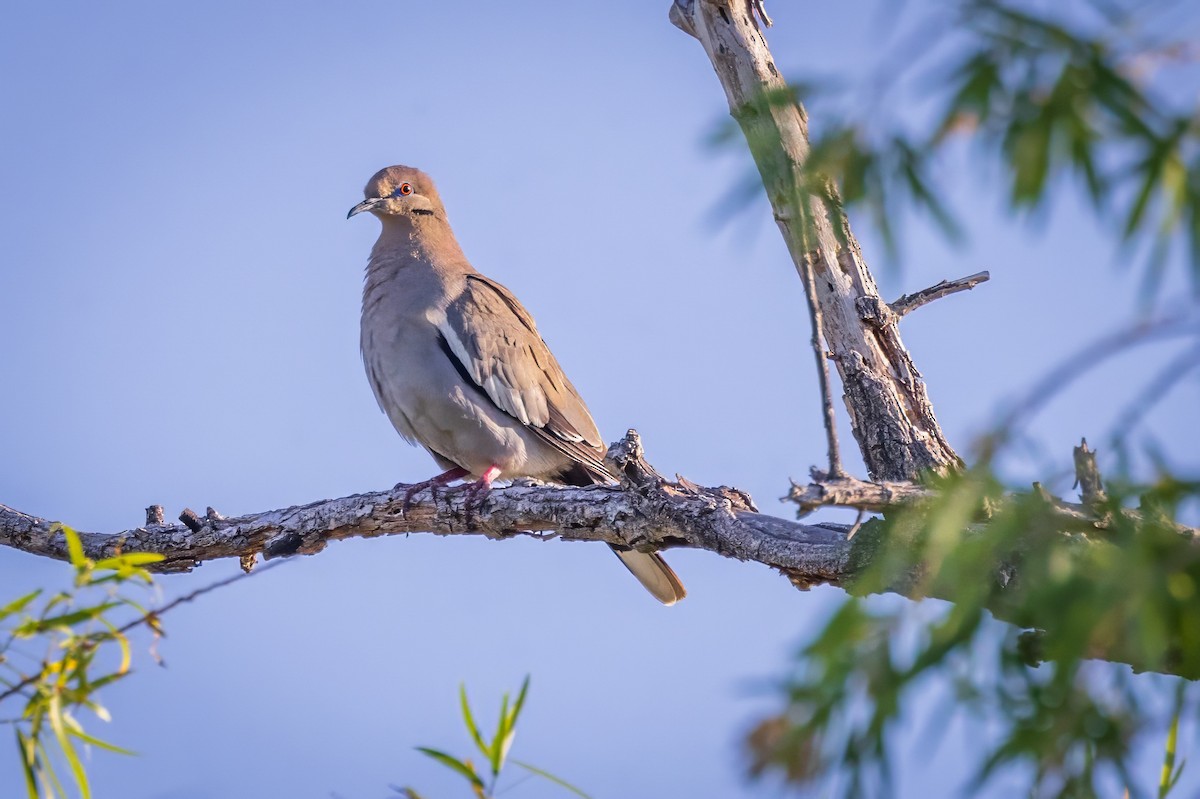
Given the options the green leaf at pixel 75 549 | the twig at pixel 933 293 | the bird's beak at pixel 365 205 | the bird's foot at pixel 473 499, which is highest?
the bird's beak at pixel 365 205

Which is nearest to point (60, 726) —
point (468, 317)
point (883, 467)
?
point (883, 467)

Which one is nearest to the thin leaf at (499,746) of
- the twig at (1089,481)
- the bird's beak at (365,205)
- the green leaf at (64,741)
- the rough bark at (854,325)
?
the green leaf at (64,741)

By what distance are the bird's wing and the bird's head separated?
601mm

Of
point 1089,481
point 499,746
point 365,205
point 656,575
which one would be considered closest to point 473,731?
point 499,746

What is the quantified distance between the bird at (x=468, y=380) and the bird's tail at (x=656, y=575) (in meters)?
0.02

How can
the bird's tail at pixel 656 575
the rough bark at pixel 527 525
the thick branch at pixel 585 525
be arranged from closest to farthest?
the thick branch at pixel 585 525
the rough bark at pixel 527 525
the bird's tail at pixel 656 575

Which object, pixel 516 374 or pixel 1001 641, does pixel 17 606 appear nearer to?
pixel 1001 641

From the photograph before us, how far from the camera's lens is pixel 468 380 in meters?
5.45

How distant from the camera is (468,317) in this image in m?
5.62

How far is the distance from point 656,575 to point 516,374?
1.21 metres

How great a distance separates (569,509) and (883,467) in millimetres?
1086

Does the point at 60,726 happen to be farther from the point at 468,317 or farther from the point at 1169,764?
the point at 468,317

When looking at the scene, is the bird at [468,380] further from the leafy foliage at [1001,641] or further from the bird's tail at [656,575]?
the leafy foliage at [1001,641]

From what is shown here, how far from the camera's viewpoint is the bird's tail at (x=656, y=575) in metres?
4.91
